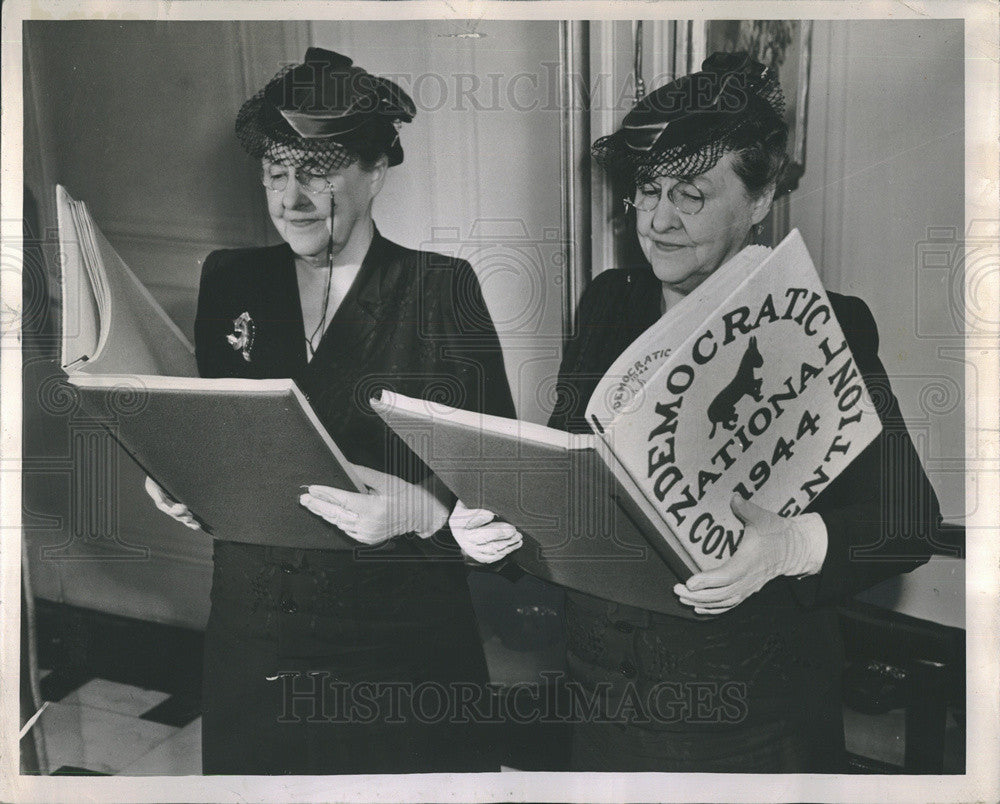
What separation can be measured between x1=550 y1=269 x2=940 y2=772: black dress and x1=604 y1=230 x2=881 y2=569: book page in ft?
0.13

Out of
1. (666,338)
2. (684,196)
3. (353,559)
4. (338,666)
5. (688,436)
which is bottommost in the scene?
(338,666)

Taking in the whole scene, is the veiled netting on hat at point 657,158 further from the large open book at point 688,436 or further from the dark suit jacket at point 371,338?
the dark suit jacket at point 371,338

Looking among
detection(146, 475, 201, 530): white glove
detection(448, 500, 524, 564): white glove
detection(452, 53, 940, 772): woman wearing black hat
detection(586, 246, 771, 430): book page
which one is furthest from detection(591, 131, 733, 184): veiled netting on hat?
detection(146, 475, 201, 530): white glove

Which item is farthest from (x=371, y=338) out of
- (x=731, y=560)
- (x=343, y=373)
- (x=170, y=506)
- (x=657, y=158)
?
(x=731, y=560)

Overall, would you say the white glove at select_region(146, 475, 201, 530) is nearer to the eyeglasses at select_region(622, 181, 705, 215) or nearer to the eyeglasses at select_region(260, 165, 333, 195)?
the eyeglasses at select_region(260, 165, 333, 195)

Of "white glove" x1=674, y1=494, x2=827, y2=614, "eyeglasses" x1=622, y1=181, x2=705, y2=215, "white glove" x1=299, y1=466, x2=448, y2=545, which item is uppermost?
"eyeglasses" x1=622, y1=181, x2=705, y2=215

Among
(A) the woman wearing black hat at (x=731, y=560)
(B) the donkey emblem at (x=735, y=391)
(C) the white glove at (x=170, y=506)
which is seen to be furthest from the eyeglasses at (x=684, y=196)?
(C) the white glove at (x=170, y=506)

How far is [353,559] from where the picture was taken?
1.56 metres

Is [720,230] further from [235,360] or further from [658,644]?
[235,360]

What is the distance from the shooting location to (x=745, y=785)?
62.7 inches

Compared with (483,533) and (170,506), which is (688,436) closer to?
(483,533)

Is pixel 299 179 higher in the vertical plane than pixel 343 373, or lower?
higher

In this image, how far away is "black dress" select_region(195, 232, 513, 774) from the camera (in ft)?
5.11

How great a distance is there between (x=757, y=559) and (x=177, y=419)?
3.06 feet
